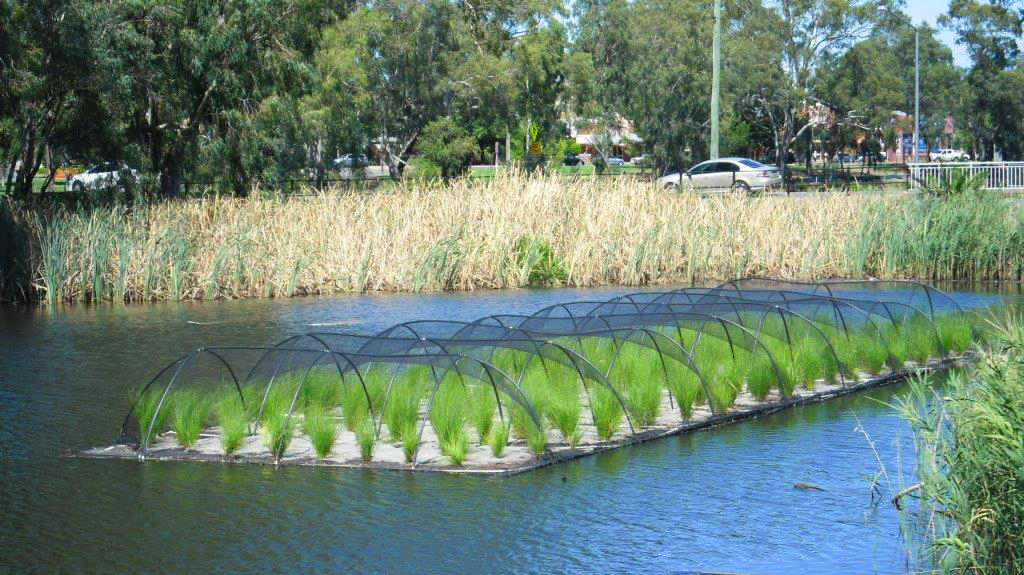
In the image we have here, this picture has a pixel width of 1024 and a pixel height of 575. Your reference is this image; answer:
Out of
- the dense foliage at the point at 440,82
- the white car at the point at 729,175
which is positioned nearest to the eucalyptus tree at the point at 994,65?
the dense foliage at the point at 440,82

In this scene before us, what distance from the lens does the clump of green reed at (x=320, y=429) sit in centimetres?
1018

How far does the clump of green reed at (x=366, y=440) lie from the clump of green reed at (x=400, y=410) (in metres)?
0.26

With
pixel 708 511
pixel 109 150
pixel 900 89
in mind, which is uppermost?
pixel 900 89

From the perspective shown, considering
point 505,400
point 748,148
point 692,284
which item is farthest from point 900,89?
point 505,400

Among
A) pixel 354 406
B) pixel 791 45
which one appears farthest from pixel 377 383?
pixel 791 45

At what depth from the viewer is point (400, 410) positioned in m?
10.5

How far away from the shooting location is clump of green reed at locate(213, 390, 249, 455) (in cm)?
1036

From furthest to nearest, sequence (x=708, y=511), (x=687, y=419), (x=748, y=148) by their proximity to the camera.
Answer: (x=748, y=148) < (x=687, y=419) < (x=708, y=511)

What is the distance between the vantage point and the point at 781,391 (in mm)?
12836

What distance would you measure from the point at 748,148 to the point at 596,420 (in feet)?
225

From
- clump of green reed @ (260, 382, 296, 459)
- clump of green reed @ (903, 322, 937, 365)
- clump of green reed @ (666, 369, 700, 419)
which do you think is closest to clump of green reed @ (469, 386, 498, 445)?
clump of green reed @ (260, 382, 296, 459)

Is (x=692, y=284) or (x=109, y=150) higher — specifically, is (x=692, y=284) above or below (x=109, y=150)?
below

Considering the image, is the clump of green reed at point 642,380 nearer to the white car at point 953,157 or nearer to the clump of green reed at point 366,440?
the clump of green reed at point 366,440

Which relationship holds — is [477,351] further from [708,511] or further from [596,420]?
[708,511]
